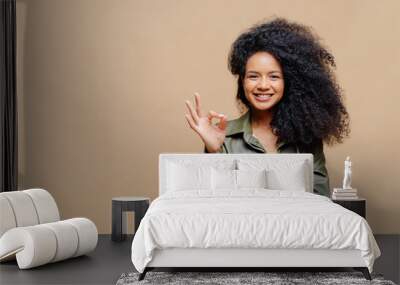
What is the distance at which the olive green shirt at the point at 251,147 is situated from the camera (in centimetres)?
727

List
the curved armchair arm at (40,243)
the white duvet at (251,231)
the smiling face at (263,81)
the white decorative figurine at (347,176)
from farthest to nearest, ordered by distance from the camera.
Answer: the smiling face at (263,81) < the white decorative figurine at (347,176) < the curved armchair arm at (40,243) < the white duvet at (251,231)

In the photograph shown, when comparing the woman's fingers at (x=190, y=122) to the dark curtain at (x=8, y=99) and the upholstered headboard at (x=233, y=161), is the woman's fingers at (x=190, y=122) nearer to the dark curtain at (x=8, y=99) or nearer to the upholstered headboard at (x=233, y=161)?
the upholstered headboard at (x=233, y=161)

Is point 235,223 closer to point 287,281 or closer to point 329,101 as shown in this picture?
point 287,281

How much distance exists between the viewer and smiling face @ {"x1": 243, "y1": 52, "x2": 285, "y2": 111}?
7.20m

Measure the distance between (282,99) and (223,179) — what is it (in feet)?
4.24

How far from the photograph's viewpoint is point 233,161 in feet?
23.0

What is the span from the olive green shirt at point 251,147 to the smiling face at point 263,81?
197 millimetres

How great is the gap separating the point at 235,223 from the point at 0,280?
1770 millimetres

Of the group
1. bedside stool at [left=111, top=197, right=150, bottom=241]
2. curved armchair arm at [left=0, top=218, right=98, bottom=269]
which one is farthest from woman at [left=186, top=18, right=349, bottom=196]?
curved armchair arm at [left=0, top=218, right=98, bottom=269]

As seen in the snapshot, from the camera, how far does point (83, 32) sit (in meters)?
7.41

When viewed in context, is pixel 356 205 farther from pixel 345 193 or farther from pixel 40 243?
pixel 40 243

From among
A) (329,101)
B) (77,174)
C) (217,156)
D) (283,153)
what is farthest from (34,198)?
(329,101)

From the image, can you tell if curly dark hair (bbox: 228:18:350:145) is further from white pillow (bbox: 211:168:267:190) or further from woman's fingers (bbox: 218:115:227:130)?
white pillow (bbox: 211:168:267:190)

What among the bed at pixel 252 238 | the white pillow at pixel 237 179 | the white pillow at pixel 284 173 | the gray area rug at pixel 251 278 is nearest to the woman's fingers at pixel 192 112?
the white pillow at pixel 284 173
